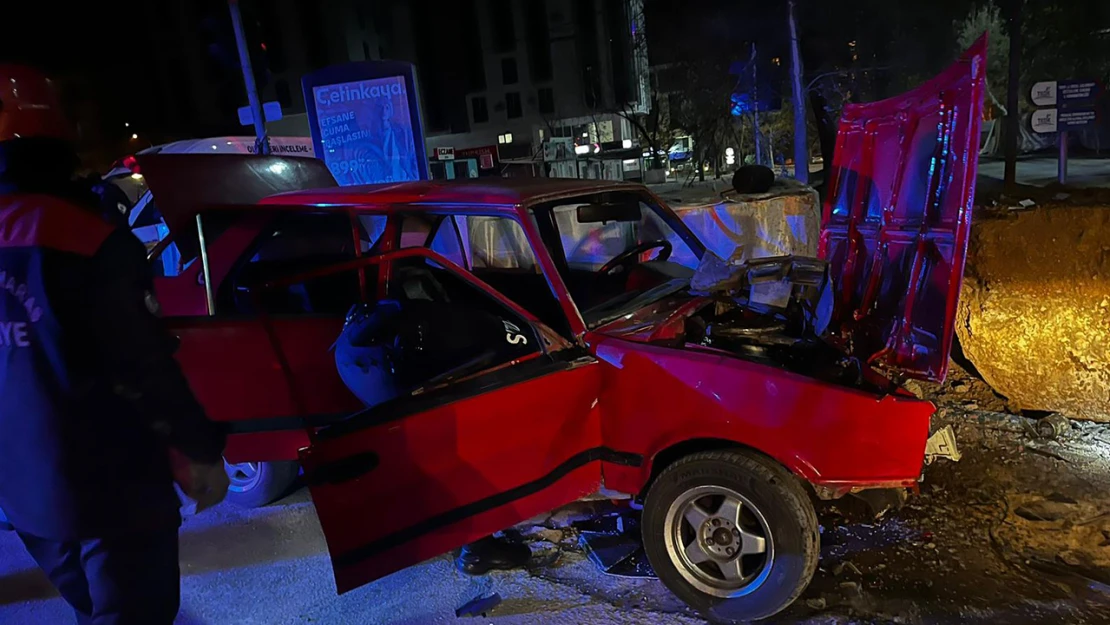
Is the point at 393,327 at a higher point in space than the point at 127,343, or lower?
lower

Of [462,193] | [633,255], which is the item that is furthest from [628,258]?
[462,193]

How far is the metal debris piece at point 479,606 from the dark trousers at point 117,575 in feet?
4.07

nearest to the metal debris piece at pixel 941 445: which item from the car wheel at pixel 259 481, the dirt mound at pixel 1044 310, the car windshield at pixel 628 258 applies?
the car windshield at pixel 628 258

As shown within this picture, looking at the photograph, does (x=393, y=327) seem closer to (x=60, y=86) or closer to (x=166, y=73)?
(x=60, y=86)

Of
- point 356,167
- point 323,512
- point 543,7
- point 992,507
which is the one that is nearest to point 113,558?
point 323,512

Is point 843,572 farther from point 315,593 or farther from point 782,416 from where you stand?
point 315,593

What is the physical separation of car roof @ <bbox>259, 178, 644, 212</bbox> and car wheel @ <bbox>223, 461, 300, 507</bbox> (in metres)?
1.60

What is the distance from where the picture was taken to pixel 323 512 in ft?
8.11

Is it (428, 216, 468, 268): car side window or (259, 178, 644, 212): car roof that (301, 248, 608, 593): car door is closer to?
(259, 178, 644, 212): car roof

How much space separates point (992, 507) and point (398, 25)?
6038 centimetres

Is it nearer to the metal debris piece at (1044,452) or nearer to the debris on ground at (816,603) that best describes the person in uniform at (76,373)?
the debris on ground at (816,603)

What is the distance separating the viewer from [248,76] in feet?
31.6

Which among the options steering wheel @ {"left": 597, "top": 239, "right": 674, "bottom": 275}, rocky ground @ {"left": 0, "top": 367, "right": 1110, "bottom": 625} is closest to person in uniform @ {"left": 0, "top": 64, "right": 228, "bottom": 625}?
rocky ground @ {"left": 0, "top": 367, "right": 1110, "bottom": 625}

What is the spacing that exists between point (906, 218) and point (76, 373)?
375 centimetres
